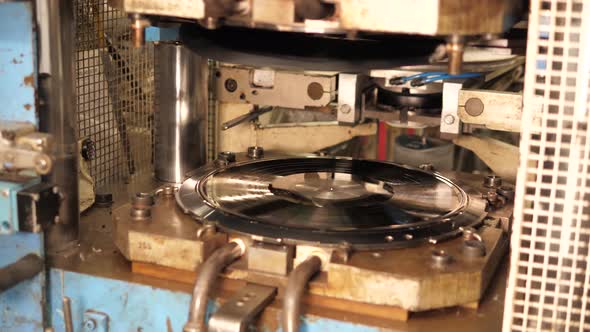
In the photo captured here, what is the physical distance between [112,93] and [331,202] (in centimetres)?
67

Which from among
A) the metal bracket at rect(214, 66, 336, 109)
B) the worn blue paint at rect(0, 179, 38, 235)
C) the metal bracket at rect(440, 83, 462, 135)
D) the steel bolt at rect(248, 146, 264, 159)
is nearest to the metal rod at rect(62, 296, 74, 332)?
the worn blue paint at rect(0, 179, 38, 235)

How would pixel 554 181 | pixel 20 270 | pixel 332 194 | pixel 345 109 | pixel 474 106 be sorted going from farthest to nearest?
1. pixel 345 109
2. pixel 474 106
3. pixel 332 194
4. pixel 20 270
5. pixel 554 181

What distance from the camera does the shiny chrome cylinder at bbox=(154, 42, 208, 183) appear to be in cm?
184

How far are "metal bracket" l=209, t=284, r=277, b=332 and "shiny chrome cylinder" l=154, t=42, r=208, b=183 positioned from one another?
0.64 metres

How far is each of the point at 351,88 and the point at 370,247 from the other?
1.77 feet

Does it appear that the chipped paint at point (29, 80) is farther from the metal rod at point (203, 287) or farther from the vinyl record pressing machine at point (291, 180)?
the metal rod at point (203, 287)

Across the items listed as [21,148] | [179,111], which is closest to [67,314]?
[21,148]

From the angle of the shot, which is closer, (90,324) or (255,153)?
(90,324)

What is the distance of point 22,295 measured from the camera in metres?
1.48

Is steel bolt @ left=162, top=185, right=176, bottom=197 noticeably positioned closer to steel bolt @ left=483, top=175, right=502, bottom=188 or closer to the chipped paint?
the chipped paint

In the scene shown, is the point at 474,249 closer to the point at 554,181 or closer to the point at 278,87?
the point at 554,181

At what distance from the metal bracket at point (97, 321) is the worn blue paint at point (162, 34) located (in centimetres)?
66

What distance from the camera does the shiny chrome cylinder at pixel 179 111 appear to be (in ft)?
6.05

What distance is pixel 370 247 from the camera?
1337 mm
